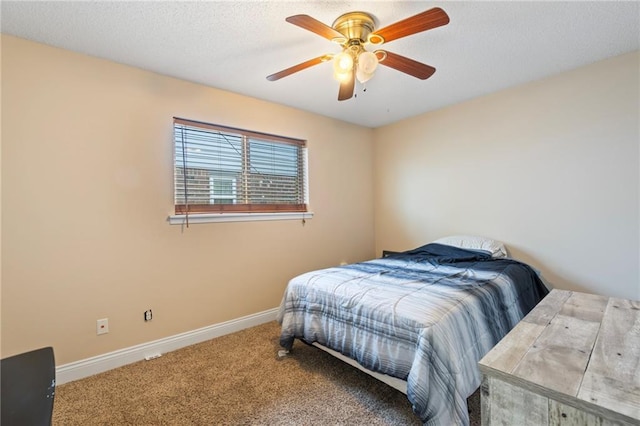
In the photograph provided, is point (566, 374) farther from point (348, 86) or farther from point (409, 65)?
point (348, 86)

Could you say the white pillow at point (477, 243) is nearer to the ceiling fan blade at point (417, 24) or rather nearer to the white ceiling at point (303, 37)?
the white ceiling at point (303, 37)

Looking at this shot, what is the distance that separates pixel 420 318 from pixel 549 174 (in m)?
2.21

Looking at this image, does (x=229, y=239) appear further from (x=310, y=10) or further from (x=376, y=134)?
(x=376, y=134)

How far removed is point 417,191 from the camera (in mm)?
3740

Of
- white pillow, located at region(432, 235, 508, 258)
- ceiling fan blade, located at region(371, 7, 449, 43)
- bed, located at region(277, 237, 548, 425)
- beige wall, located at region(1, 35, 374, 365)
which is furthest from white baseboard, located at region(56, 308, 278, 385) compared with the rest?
ceiling fan blade, located at region(371, 7, 449, 43)

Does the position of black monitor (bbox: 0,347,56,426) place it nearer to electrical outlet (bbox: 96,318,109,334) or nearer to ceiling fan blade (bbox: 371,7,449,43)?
electrical outlet (bbox: 96,318,109,334)

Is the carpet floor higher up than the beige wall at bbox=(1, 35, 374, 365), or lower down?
lower down

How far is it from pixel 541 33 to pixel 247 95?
96.1 inches

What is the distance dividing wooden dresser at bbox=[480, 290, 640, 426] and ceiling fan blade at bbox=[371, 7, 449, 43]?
4.58 ft

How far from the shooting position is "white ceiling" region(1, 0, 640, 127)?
1713mm

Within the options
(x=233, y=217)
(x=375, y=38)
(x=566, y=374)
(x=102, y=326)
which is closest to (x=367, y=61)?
(x=375, y=38)

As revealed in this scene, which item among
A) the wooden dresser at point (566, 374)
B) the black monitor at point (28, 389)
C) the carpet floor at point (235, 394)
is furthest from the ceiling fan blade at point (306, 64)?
the carpet floor at point (235, 394)

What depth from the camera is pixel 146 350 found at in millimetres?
2336

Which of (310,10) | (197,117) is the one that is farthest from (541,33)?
(197,117)
